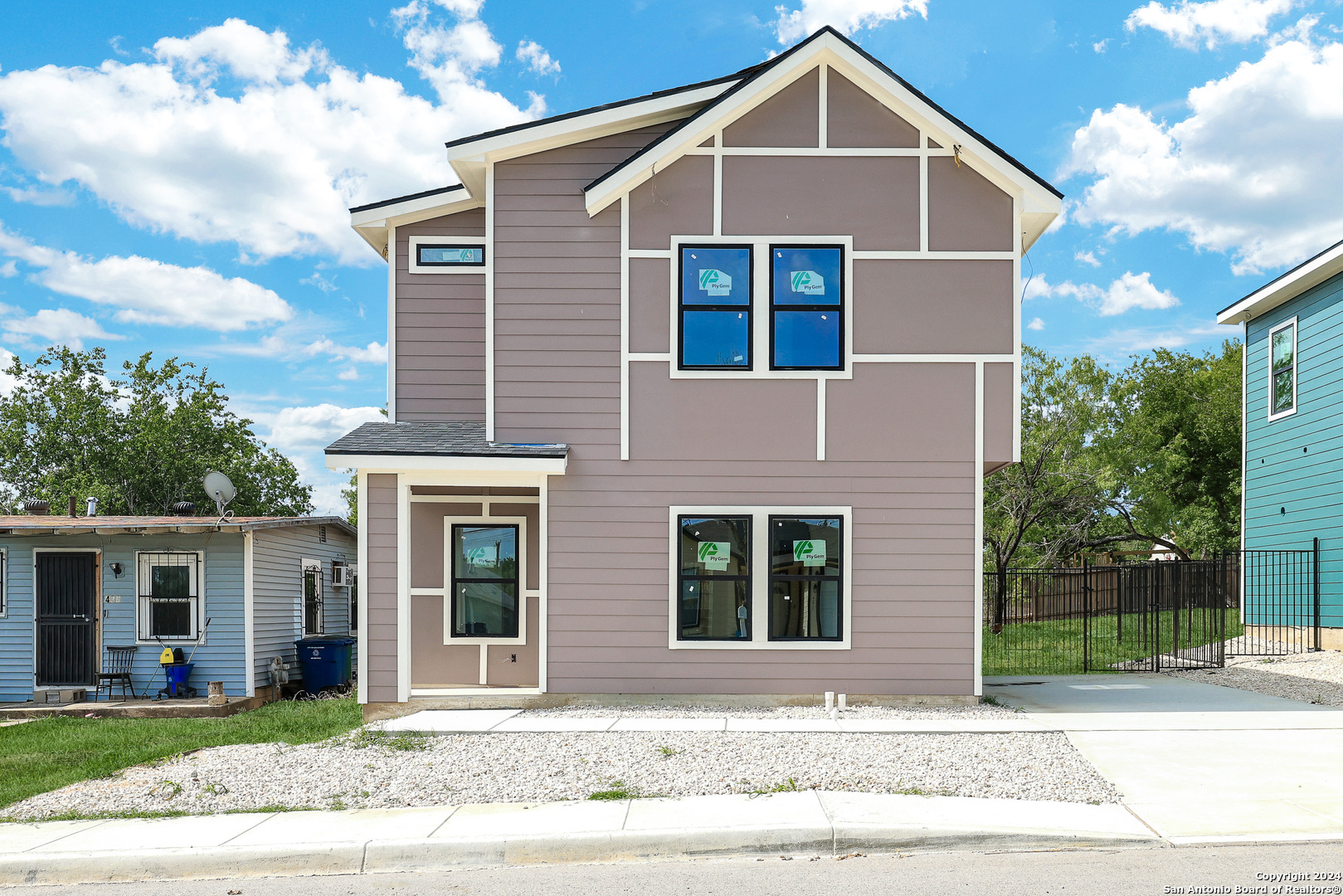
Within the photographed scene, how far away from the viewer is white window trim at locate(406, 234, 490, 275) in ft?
40.0

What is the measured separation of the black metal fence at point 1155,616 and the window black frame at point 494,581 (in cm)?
674

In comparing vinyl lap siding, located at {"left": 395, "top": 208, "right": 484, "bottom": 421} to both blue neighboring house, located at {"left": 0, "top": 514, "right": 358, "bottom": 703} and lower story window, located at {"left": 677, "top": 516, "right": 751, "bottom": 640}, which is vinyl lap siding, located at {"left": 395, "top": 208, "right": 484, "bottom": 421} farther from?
blue neighboring house, located at {"left": 0, "top": 514, "right": 358, "bottom": 703}

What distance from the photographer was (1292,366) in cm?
1808

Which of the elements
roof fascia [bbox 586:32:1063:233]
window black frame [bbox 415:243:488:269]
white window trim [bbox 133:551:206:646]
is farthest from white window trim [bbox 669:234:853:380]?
white window trim [bbox 133:551:206:646]

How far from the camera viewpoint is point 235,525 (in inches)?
604

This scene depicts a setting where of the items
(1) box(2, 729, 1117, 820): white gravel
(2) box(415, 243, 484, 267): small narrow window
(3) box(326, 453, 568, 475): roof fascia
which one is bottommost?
(1) box(2, 729, 1117, 820): white gravel

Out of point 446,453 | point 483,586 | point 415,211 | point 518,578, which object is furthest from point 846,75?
point 483,586

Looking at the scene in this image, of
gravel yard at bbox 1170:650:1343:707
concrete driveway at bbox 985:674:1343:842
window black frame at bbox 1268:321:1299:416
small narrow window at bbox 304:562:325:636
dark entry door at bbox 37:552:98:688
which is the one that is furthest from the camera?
small narrow window at bbox 304:562:325:636

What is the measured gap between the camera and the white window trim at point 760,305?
36.3 ft

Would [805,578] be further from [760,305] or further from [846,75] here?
[846,75]

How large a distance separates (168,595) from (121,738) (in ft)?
15.6

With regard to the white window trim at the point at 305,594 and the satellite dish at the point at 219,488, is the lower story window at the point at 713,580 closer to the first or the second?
the satellite dish at the point at 219,488

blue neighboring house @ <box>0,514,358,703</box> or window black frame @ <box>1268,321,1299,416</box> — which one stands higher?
window black frame @ <box>1268,321,1299,416</box>

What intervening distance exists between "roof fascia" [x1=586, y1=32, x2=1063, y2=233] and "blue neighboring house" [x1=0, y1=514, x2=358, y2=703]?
8.68 meters
